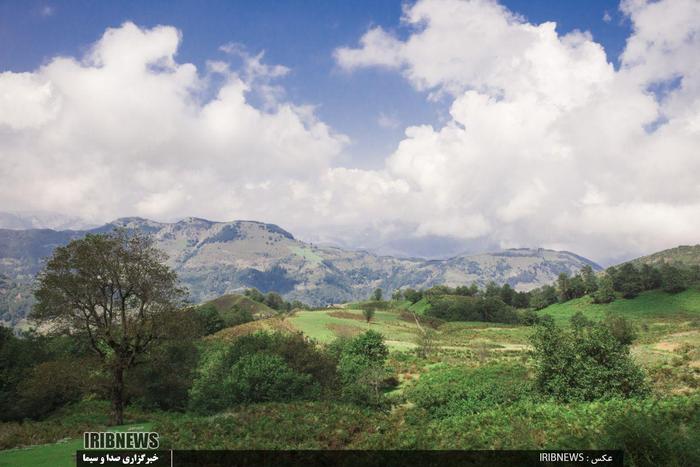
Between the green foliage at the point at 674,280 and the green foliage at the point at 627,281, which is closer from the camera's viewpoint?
the green foliage at the point at 674,280

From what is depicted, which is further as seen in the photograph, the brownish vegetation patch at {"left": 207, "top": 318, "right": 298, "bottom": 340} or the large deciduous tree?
the brownish vegetation patch at {"left": 207, "top": 318, "right": 298, "bottom": 340}

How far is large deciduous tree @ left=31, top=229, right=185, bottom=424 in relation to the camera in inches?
1136

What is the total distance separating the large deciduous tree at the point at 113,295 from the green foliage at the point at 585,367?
29331 millimetres

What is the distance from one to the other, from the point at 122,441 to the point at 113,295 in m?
14.4

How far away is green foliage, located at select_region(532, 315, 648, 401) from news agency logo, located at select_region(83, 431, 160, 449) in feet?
85.9

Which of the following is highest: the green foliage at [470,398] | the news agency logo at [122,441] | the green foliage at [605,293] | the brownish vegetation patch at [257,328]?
the green foliage at [605,293]

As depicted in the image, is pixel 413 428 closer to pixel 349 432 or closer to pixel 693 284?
pixel 349 432

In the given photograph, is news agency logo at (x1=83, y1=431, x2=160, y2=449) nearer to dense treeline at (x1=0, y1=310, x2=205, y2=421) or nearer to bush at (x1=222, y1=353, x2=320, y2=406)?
bush at (x1=222, y1=353, x2=320, y2=406)

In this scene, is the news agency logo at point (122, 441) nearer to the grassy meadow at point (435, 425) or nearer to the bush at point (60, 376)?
the grassy meadow at point (435, 425)

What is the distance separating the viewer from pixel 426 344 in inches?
3223

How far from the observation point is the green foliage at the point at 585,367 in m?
28.1

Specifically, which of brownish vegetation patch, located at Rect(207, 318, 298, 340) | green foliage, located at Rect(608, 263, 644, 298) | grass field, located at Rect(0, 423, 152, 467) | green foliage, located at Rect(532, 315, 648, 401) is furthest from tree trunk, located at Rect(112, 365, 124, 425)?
green foliage, located at Rect(608, 263, 644, 298)

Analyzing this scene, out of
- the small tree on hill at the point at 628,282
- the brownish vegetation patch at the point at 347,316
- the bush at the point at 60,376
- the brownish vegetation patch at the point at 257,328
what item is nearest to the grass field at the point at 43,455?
the bush at the point at 60,376

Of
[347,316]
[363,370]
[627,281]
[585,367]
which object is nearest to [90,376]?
[363,370]
